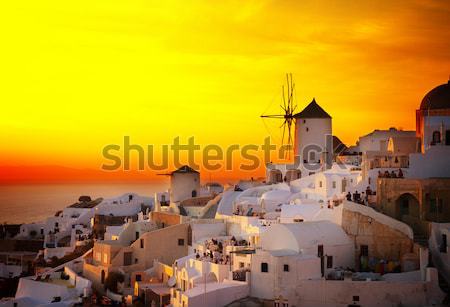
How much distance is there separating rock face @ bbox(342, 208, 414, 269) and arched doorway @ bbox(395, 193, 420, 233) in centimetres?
178

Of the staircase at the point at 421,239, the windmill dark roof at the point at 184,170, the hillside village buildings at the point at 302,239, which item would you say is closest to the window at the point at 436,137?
the hillside village buildings at the point at 302,239

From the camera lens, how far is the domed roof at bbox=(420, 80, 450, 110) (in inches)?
1670

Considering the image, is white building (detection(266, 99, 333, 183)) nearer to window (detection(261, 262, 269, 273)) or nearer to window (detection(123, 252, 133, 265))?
window (detection(123, 252, 133, 265))

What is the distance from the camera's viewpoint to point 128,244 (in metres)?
46.4

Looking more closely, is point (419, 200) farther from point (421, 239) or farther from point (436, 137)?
Answer: point (436, 137)

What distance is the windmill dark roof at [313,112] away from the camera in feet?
185

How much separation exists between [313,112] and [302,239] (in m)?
22.9

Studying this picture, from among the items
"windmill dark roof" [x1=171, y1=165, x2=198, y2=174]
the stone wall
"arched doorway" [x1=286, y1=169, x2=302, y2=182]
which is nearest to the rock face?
the stone wall

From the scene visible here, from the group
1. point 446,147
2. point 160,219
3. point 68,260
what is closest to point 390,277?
point 446,147

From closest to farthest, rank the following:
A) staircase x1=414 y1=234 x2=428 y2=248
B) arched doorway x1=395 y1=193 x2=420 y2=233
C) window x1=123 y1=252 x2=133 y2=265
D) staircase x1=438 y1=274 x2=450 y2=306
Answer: staircase x1=438 y1=274 x2=450 y2=306 → staircase x1=414 y1=234 x2=428 y2=248 → arched doorway x1=395 y1=193 x2=420 y2=233 → window x1=123 y1=252 x2=133 y2=265

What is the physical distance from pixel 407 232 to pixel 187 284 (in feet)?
33.7

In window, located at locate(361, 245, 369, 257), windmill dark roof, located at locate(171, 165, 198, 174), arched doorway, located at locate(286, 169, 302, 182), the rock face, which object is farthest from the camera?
windmill dark roof, located at locate(171, 165, 198, 174)

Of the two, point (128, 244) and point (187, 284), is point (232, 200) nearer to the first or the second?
point (128, 244)

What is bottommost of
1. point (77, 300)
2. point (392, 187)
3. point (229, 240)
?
point (77, 300)
